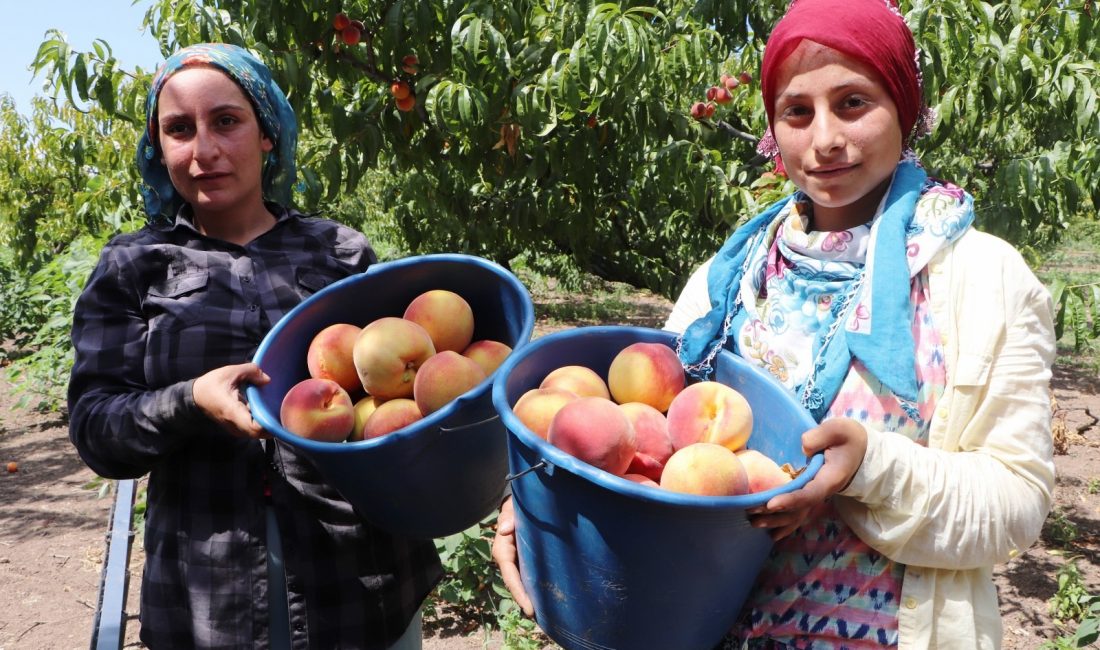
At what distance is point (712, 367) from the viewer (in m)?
1.11

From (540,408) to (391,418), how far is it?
11.8 inches

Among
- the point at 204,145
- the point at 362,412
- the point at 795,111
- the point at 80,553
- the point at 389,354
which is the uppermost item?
the point at 795,111

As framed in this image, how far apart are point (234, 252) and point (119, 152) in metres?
3.66

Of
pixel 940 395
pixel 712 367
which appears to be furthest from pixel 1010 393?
pixel 712 367

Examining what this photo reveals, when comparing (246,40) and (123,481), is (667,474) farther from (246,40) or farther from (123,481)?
(246,40)

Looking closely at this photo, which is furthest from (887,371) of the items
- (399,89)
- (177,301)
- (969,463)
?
(399,89)

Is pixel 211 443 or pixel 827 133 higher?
pixel 827 133

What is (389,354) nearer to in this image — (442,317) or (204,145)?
(442,317)

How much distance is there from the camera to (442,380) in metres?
1.16

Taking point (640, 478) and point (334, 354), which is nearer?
point (640, 478)

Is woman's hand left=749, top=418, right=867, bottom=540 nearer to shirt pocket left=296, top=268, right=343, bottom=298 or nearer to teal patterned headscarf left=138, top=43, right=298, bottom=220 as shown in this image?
shirt pocket left=296, top=268, right=343, bottom=298

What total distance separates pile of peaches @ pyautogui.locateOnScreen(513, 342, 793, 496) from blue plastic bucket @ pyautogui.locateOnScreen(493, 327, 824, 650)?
0.05 metres

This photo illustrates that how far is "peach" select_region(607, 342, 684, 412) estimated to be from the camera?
1075 millimetres

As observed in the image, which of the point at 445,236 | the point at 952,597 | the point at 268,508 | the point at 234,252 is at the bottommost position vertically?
the point at 445,236
